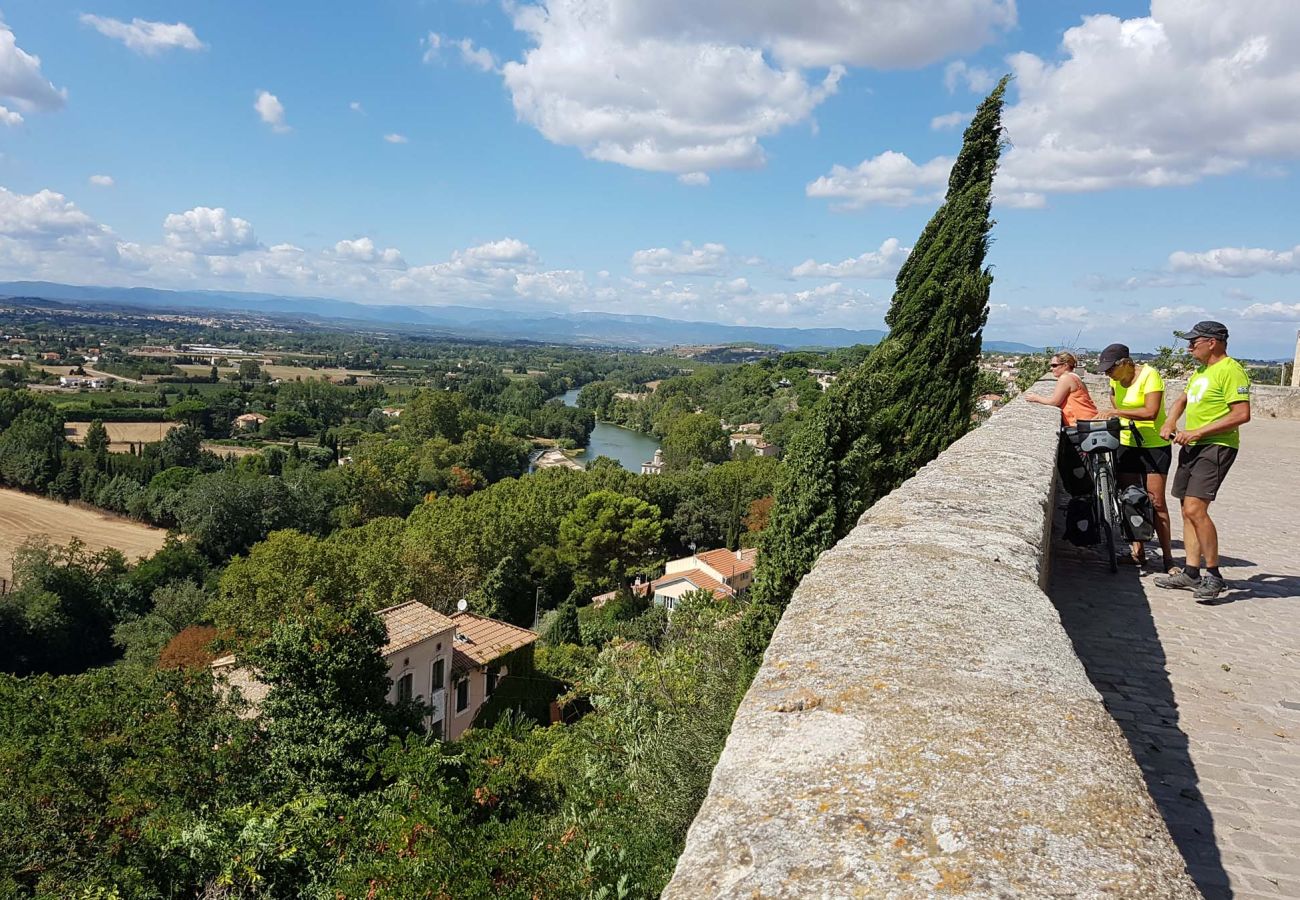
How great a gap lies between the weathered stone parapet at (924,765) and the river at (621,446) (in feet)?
233

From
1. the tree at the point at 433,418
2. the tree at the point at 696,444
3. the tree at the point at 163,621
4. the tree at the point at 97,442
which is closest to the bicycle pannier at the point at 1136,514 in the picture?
the tree at the point at 163,621

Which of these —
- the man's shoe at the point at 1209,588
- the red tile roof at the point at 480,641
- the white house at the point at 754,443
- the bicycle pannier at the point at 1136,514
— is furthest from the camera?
the white house at the point at 754,443

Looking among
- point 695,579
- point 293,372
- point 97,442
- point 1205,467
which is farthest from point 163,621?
point 293,372

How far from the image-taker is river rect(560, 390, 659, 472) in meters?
83.1

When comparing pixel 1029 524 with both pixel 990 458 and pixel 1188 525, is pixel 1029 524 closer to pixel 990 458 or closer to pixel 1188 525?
pixel 990 458

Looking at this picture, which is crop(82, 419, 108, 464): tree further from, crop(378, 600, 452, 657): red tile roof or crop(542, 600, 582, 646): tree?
crop(378, 600, 452, 657): red tile roof

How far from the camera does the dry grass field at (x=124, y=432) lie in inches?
2532

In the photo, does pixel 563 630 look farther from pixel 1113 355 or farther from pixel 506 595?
pixel 1113 355

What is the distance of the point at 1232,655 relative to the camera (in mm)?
4227

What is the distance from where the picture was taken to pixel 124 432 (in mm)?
69625

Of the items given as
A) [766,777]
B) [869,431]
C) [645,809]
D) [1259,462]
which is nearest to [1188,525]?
[645,809]

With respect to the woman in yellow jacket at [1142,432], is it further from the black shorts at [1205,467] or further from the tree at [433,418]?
the tree at [433,418]

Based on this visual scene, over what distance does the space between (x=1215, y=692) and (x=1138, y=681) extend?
323 millimetres

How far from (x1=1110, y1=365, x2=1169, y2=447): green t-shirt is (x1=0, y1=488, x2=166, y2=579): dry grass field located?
47.7 m
